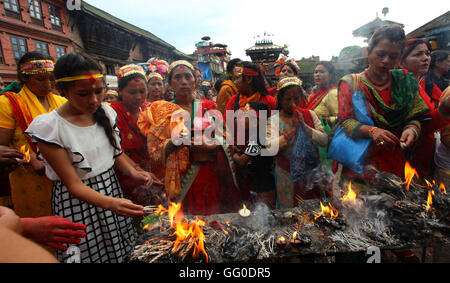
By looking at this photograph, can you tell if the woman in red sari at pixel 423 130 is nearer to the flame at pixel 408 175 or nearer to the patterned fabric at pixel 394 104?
the patterned fabric at pixel 394 104

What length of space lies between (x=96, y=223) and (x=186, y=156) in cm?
132

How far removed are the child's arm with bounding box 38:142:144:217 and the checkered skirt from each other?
22 centimetres

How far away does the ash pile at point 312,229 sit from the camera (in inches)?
69.9

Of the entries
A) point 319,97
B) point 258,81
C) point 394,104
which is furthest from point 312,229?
point 319,97

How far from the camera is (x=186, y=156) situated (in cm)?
295

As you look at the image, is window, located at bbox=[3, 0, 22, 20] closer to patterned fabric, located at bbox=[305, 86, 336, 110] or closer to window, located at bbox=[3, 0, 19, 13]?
window, located at bbox=[3, 0, 19, 13]

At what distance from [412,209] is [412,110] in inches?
49.5

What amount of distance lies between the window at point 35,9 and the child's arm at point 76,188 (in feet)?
51.5

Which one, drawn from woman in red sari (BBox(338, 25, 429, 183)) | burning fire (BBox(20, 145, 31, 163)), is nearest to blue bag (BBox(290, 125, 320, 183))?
woman in red sari (BBox(338, 25, 429, 183))

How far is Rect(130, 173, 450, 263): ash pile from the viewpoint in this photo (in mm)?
1774

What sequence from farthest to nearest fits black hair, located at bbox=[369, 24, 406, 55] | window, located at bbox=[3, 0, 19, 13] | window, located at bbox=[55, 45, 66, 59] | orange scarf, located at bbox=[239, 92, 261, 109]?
window, located at bbox=[55, 45, 66, 59] → window, located at bbox=[3, 0, 19, 13] → orange scarf, located at bbox=[239, 92, 261, 109] → black hair, located at bbox=[369, 24, 406, 55]

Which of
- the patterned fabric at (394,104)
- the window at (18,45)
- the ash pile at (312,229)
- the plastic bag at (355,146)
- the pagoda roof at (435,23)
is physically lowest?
the ash pile at (312,229)

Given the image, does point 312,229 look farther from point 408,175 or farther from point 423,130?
point 423,130

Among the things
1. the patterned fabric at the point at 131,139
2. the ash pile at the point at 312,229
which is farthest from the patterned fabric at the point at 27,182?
the ash pile at the point at 312,229
